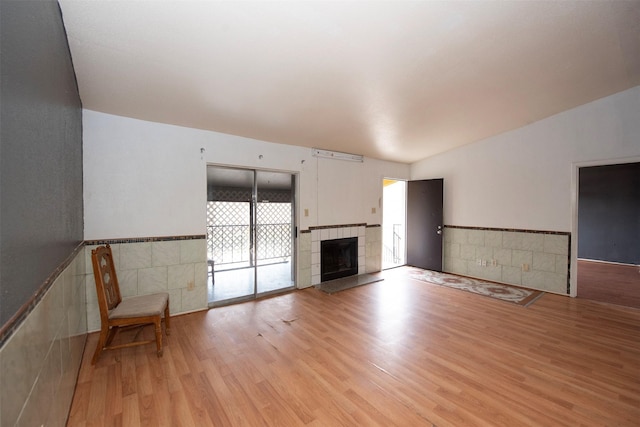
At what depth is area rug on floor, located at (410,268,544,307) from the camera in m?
3.70

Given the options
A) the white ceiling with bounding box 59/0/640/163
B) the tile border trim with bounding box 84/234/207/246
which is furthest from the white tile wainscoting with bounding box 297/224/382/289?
the white ceiling with bounding box 59/0/640/163

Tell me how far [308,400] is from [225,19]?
257 cm

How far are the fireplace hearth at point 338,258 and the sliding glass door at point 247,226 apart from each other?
59 centimetres

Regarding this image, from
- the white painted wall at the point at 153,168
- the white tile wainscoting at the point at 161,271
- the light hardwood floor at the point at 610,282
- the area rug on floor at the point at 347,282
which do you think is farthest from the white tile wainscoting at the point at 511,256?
the white tile wainscoting at the point at 161,271

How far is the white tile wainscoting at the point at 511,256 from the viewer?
3902mm

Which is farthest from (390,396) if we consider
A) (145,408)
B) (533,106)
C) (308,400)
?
(533,106)

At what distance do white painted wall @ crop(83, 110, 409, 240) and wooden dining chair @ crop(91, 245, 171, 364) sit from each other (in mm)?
451

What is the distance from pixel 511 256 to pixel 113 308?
5.52 metres

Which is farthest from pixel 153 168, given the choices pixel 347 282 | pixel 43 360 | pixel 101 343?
pixel 347 282

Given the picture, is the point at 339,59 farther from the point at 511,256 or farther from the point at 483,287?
the point at 511,256

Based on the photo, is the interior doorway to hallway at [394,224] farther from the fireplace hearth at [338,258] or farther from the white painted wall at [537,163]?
the white painted wall at [537,163]

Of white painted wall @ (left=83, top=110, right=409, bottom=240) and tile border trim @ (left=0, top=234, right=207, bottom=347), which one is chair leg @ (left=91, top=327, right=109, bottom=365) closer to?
tile border trim @ (left=0, top=234, right=207, bottom=347)

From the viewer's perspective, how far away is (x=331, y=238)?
4.60 meters

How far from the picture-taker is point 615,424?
1.58 metres
